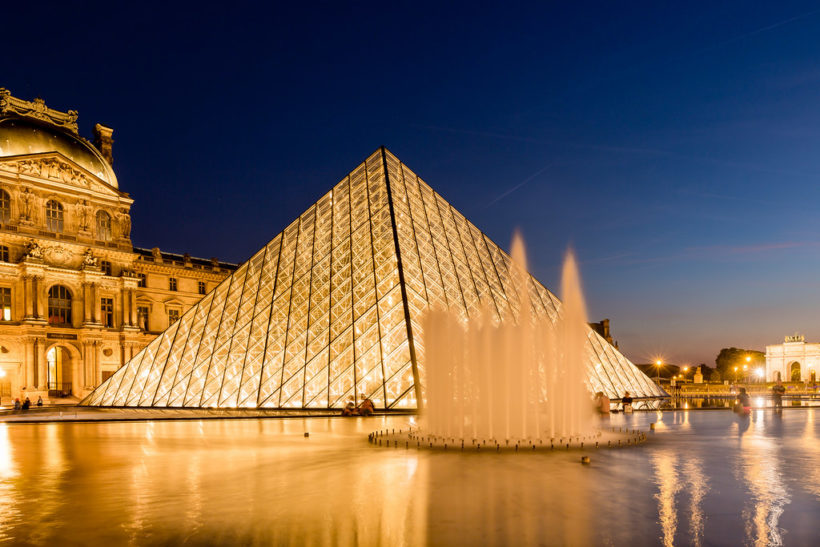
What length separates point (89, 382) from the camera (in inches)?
1656

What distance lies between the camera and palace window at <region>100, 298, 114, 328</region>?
1735 inches

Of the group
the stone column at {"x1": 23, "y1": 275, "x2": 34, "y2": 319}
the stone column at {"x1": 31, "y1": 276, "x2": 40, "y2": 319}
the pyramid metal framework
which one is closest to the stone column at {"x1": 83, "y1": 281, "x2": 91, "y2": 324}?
the stone column at {"x1": 31, "y1": 276, "x2": 40, "y2": 319}

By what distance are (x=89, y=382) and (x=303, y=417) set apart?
29.0 m

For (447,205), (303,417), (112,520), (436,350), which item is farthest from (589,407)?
(447,205)

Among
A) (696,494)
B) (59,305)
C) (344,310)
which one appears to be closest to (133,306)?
(59,305)

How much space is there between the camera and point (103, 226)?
45.0m

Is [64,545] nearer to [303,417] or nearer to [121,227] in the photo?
[303,417]

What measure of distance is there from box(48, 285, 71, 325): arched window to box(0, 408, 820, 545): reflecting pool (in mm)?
32881

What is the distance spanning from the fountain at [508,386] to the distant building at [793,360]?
83.6 meters

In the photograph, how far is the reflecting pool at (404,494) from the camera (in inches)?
221

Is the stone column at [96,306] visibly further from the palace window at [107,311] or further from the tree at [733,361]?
the tree at [733,361]

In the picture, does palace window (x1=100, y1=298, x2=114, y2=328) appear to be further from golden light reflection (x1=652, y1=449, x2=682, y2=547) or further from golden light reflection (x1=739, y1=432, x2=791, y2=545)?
golden light reflection (x1=739, y1=432, x2=791, y2=545)

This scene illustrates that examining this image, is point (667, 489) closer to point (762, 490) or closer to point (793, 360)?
point (762, 490)

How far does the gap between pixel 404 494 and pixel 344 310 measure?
603 inches
